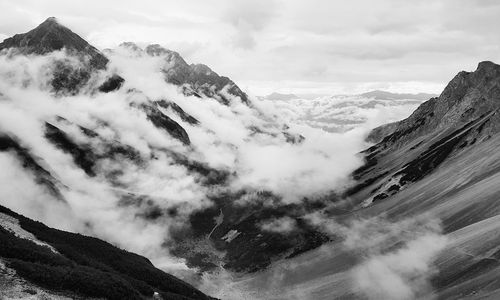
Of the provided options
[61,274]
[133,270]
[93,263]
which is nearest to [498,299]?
[133,270]

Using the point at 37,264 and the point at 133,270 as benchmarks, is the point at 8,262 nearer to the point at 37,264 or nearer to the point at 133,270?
the point at 37,264

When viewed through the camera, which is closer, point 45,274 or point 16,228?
point 45,274

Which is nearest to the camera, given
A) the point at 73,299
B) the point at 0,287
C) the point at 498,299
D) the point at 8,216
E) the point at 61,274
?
the point at 0,287

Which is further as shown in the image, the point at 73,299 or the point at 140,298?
the point at 140,298

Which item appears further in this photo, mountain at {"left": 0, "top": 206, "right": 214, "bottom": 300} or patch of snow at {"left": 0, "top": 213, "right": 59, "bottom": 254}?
patch of snow at {"left": 0, "top": 213, "right": 59, "bottom": 254}

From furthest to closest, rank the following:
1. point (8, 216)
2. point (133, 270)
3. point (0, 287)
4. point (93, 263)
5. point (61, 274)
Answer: point (133, 270) → point (8, 216) → point (93, 263) → point (61, 274) → point (0, 287)

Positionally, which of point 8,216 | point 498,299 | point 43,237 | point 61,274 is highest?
point 8,216

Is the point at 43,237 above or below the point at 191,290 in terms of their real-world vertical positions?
above

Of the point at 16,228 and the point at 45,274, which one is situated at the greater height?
the point at 16,228

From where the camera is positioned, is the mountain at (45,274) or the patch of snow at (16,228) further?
the patch of snow at (16,228)

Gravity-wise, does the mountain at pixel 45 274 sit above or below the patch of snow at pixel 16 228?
below

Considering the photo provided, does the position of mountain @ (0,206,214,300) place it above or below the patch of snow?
below
